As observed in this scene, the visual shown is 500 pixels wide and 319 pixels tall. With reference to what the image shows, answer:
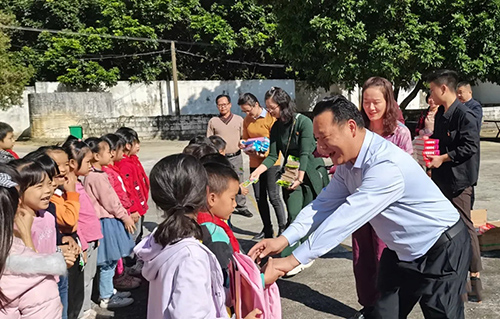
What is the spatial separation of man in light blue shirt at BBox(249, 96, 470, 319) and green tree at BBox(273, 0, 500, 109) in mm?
12133

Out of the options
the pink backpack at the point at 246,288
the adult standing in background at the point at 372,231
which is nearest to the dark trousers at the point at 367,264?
the adult standing in background at the point at 372,231

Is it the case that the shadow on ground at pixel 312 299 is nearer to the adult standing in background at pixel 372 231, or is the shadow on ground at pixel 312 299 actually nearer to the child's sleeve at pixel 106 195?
the adult standing in background at pixel 372 231

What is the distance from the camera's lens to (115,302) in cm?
431

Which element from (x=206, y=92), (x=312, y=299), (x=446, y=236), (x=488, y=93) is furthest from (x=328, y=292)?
(x=488, y=93)

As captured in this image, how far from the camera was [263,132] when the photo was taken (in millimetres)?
6086

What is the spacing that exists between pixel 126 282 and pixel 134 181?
1113 mm

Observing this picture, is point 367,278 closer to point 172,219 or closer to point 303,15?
point 172,219

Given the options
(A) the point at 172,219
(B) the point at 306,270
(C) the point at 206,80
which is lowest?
(B) the point at 306,270

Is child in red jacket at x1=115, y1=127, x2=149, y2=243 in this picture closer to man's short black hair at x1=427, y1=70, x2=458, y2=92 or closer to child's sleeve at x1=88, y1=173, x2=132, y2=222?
child's sleeve at x1=88, y1=173, x2=132, y2=222

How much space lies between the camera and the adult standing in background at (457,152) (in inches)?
158

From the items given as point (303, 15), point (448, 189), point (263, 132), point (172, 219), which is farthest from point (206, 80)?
point (172, 219)

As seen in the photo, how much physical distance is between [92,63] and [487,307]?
21.8 meters

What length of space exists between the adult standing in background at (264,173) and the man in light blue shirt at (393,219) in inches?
115

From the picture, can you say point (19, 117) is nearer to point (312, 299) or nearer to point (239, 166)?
point (239, 166)
